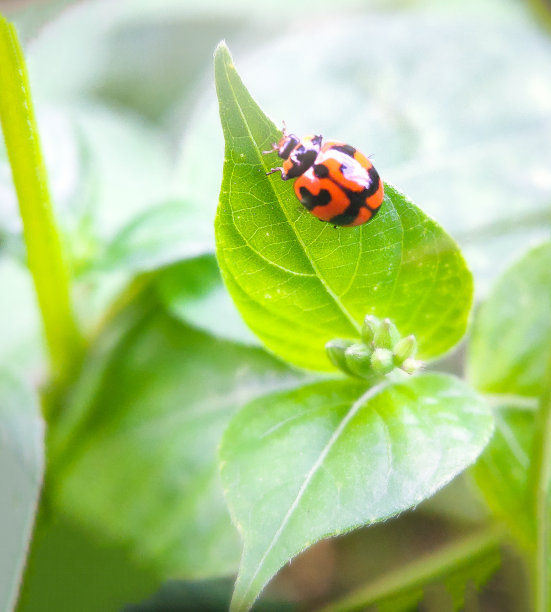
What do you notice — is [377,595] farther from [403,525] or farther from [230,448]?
[230,448]

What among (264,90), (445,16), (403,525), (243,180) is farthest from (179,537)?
(445,16)

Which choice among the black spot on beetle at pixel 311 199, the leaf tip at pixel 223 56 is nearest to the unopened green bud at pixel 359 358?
the black spot on beetle at pixel 311 199

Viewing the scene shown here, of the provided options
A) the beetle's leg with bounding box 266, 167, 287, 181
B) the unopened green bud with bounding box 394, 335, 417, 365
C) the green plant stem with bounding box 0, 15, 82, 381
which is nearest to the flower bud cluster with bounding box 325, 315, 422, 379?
the unopened green bud with bounding box 394, 335, 417, 365

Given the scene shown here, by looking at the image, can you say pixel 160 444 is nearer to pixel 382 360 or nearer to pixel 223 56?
pixel 382 360

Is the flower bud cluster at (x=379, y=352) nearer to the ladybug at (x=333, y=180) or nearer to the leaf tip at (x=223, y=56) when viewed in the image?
the ladybug at (x=333, y=180)

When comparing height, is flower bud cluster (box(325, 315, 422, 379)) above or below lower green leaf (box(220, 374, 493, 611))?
above

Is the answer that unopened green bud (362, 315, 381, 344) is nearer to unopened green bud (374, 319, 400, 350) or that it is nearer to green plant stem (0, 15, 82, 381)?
unopened green bud (374, 319, 400, 350)
